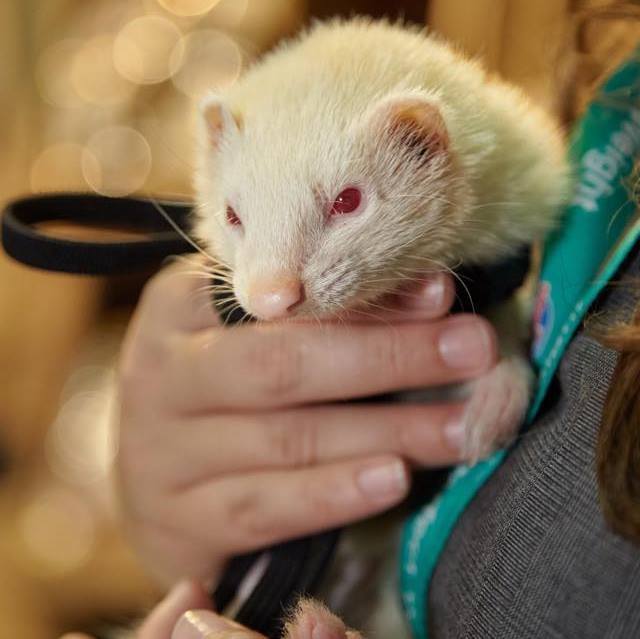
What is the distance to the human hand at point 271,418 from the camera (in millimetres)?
544

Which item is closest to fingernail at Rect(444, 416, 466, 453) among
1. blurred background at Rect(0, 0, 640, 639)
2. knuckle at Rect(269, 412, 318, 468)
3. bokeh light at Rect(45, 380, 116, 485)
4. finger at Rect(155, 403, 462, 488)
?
finger at Rect(155, 403, 462, 488)

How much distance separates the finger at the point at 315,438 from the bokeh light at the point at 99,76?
94 cm

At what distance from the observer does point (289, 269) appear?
0.45 metres

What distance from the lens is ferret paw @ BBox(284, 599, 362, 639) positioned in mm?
379

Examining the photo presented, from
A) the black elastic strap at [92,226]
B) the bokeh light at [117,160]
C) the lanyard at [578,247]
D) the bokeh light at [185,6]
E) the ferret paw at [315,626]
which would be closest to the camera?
the ferret paw at [315,626]

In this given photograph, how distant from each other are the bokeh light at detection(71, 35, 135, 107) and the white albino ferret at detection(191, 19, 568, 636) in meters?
0.93

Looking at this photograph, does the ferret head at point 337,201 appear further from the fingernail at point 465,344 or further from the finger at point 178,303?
the finger at point 178,303

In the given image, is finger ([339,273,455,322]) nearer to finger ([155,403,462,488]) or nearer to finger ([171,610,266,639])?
finger ([155,403,462,488])

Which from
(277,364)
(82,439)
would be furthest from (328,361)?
(82,439)

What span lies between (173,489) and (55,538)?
1.09 meters

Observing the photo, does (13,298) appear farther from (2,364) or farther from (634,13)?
(634,13)

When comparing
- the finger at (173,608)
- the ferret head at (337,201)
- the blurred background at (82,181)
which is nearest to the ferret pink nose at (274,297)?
the ferret head at (337,201)

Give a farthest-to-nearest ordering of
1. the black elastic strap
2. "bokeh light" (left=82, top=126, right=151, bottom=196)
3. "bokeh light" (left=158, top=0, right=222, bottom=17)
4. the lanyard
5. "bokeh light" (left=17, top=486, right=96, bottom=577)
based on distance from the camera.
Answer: "bokeh light" (left=17, top=486, right=96, bottom=577) < "bokeh light" (left=82, top=126, right=151, bottom=196) < "bokeh light" (left=158, top=0, right=222, bottom=17) < the black elastic strap < the lanyard

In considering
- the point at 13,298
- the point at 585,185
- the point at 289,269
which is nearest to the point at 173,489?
the point at 289,269
